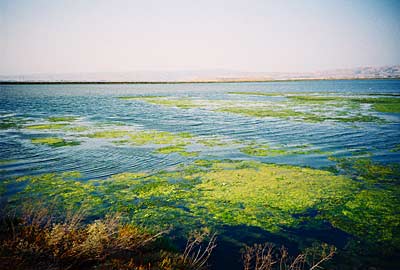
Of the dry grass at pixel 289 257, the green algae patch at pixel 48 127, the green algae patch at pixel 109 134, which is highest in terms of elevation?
the green algae patch at pixel 48 127

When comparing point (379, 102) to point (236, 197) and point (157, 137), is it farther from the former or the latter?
point (236, 197)

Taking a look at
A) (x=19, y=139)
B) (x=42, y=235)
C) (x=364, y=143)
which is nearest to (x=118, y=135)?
(x=19, y=139)

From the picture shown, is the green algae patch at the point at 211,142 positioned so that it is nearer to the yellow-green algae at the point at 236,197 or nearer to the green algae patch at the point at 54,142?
the yellow-green algae at the point at 236,197

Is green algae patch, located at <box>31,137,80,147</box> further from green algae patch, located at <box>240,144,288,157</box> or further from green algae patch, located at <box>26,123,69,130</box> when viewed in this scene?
green algae patch, located at <box>240,144,288,157</box>

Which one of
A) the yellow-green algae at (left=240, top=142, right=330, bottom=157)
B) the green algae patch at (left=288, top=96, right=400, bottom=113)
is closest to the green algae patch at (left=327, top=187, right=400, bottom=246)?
the yellow-green algae at (left=240, top=142, right=330, bottom=157)

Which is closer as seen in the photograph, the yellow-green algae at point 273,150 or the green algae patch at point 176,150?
the green algae patch at point 176,150

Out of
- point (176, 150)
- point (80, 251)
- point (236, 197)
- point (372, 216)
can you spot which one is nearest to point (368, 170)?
point (372, 216)

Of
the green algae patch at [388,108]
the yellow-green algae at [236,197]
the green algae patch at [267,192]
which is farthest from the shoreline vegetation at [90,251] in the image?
the green algae patch at [388,108]

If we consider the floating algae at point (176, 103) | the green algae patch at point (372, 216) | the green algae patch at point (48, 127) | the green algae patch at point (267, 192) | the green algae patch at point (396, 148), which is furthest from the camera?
the floating algae at point (176, 103)

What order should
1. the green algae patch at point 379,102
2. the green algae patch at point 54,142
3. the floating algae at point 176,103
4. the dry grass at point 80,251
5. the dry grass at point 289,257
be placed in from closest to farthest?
the dry grass at point 80,251
the dry grass at point 289,257
the green algae patch at point 54,142
the green algae patch at point 379,102
the floating algae at point 176,103

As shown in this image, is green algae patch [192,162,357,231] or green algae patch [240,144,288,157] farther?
green algae patch [240,144,288,157]

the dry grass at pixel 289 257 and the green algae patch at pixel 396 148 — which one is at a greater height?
the green algae patch at pixel 396 148

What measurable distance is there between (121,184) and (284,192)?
565 cm

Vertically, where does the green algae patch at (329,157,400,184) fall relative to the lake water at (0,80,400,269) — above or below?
below
